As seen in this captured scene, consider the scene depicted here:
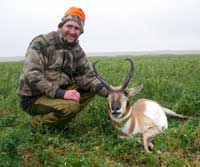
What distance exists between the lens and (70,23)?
7504mm

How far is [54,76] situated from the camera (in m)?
7.70

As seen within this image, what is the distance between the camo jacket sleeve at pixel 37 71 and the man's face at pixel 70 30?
1.24 ft

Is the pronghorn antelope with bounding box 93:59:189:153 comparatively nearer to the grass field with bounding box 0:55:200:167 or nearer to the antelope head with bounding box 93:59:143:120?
the antelope head with bounding box 93:59:143:120

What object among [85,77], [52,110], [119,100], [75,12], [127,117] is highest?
[75,12]

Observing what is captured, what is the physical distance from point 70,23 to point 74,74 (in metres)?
0.98

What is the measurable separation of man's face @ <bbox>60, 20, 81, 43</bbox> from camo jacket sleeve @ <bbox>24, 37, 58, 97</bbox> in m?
0.38

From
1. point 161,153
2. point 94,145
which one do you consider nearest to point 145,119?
point 94,145

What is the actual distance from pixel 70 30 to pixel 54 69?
666 mm

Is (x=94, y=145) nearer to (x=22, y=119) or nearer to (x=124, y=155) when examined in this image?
(x=124, y=155)

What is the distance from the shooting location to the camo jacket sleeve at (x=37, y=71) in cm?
731

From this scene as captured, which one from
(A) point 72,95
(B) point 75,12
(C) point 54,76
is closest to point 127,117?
(A) point 72,95

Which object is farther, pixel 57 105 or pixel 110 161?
pixel 57 105

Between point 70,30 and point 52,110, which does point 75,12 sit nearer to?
point 70,30

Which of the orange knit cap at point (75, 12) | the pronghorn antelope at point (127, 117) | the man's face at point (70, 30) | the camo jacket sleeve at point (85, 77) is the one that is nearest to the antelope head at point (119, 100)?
the pronghorn antelope at point (127, 117)
